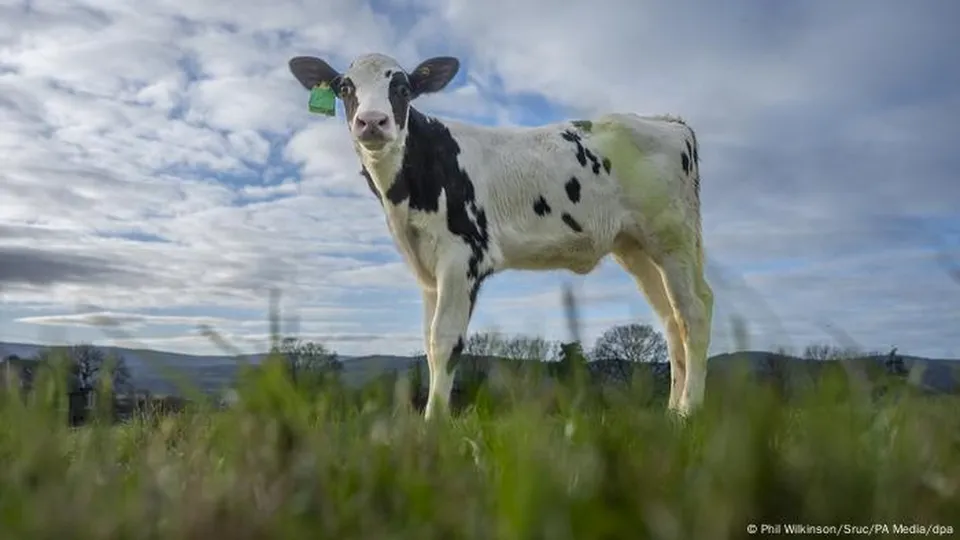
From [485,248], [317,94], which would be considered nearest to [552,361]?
[485,248]

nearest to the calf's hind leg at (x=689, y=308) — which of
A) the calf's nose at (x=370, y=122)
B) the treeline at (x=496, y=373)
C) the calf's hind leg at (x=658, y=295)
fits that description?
the calf's hind leg at (x=658, y=295)

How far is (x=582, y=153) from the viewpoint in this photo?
857 cm

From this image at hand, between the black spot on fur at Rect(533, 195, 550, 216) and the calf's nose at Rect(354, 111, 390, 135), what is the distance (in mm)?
1691

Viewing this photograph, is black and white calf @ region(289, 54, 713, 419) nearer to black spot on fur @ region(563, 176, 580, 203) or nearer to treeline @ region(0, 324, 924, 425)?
black spot on fur @ region(563, 176, 580, 203)

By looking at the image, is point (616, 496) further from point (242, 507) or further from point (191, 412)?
point (191, 412)

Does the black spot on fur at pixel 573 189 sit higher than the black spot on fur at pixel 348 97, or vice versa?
the black spot on fur at pixel 348 97

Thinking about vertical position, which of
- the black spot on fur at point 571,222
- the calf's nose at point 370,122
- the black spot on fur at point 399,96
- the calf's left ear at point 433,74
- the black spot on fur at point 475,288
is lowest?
the black spot on fur at point 475,288

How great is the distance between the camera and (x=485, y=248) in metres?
7.60

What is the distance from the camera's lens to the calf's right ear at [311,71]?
27.2ft

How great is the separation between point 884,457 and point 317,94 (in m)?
6.64

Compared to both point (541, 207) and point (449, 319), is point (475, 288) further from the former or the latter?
point (541, 207)

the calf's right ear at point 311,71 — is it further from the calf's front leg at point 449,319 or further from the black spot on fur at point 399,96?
the calf's front leg at point 449,319

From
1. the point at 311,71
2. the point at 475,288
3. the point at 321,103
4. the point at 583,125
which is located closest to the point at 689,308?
the point at 583,125

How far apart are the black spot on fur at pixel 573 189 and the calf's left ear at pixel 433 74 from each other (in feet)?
4.82
